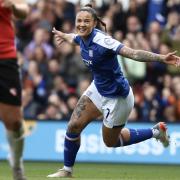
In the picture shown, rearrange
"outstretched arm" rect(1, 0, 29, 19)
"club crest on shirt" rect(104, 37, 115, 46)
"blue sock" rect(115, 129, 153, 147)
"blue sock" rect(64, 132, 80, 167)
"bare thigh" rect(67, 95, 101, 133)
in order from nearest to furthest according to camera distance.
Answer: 1. "outstretched arm" rect(1, 0, 29, 19)
2. "club crest on shirt" rect(104, 37, 115, 46)
3. "bare thigh" rect(67, 95, 101, 133)
4. "blue sock" rect(64, 132, 80, 167)
5. "blue sock" rect(115, 129, 153, 147)

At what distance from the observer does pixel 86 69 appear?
1731 cm

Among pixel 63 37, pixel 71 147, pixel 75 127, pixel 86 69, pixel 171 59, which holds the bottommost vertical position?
pixel 71 147

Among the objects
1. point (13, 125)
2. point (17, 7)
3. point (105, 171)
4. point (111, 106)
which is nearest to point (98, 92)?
point (111, 106)

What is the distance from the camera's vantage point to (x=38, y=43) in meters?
17.6

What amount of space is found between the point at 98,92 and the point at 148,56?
1.65m

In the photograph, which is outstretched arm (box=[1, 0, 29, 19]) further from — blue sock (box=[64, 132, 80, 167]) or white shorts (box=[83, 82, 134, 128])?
blue sock (box=[64, 132, 80, 167])

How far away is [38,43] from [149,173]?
19.4 feet

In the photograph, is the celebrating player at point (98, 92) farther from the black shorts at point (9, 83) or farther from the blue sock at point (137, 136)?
the black shorts at point (9, 83)

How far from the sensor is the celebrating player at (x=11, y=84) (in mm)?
7660

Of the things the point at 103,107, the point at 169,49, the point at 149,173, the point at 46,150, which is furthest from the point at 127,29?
the point at 103,107

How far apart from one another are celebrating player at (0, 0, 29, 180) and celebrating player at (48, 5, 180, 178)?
2.46m

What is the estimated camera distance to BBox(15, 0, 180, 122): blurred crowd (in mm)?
16406

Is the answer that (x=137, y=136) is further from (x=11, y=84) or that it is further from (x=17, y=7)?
(x=17, y=7)

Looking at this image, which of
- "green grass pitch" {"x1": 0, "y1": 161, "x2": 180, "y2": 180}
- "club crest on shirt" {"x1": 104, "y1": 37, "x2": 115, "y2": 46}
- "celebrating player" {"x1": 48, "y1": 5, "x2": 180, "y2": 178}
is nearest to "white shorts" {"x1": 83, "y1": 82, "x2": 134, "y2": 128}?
"celebrating player" {"x1": 48, "y1": 5, "x2": 180, "y2": 178}
